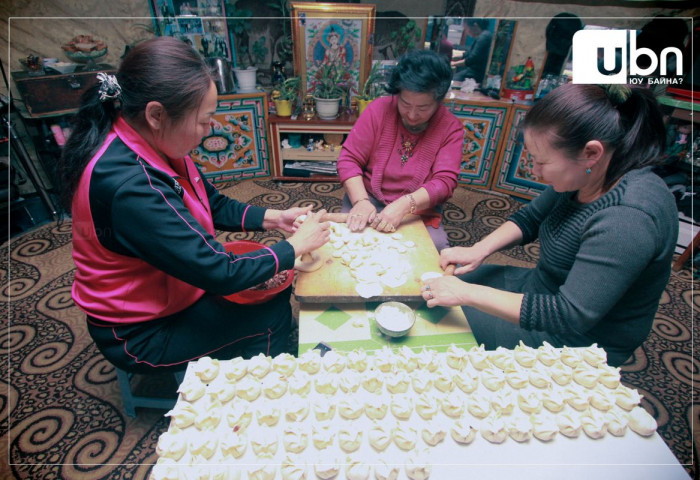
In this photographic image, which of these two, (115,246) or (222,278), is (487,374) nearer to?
(222,278)

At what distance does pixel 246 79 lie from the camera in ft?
11.4

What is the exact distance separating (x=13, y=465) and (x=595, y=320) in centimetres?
239

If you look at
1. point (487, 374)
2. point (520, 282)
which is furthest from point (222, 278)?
point (520, 282)

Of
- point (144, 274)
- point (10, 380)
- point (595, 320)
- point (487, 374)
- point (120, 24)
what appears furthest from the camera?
point (120, 24)

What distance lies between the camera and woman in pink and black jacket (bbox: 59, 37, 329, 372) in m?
1.08

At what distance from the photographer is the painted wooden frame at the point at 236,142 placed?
11.4 ft

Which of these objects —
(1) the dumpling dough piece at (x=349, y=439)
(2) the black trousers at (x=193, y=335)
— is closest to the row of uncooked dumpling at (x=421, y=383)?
(1) the dumpling dough piece at (x=349, y=439)

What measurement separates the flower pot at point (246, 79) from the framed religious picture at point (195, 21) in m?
0.24

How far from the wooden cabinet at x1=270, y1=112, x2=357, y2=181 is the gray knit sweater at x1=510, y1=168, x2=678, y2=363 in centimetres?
258

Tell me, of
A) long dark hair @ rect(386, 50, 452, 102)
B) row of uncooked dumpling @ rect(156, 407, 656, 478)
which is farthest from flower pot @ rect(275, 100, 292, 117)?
row of uncooked dumpling @ rect(156, 407, 656, 478)

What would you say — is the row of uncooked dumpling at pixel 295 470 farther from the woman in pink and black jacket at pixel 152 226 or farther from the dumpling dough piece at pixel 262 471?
the woman in pink and black jacket at pixel 152 226

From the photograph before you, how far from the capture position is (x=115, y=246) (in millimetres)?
1169

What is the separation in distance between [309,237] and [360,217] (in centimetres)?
40

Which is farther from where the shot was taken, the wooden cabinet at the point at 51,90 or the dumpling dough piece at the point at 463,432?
the wooden cabinet at the point at 51,90
